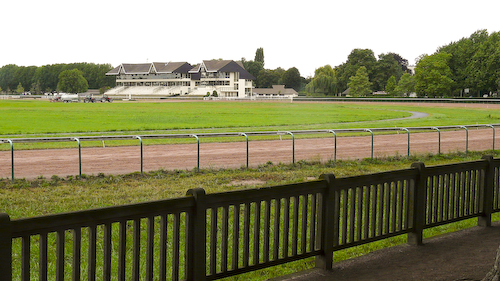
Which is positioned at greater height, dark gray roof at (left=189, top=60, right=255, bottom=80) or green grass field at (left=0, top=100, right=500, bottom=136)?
dark gray roof at (left=189, top=60, right=255, bottom=80)

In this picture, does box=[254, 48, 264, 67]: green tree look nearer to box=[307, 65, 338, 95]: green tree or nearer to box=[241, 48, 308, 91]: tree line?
box=[241, 48, 308, 91]: tree line

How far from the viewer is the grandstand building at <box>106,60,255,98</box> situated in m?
142

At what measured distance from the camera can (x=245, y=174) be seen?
15117mm

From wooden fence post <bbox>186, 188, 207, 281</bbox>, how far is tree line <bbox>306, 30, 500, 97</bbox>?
97.5 m

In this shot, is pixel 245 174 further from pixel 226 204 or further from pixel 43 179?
pixel 226 204

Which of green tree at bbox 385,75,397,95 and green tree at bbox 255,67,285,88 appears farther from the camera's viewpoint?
green tree at bbox 255,67,285,88

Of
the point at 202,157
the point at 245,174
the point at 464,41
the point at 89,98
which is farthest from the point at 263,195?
the point at 464,41

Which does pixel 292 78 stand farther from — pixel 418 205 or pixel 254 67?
pixel 418 205

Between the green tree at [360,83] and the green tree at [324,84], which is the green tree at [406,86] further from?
the green tree at [324,84]

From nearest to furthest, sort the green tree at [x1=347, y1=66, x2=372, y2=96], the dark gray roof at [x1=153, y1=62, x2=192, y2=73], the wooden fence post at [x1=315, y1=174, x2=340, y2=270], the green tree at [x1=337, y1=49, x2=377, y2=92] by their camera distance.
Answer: the wooden fence post at [x1=315, y1=174, x2=340, y2=270] → the green tree at [x1=347, y1=66, x2=372, y2=96] → the green tree at [x1=337, y1=49, x2=377, y2=92] → the dark gray roof at [x1=153, y1=62, x2=192, y2=73]

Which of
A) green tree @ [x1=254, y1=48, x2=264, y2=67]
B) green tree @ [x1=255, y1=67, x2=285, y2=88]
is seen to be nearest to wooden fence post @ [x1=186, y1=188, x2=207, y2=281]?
green tree @ [x1=255, y1=67, x2=285, y2=88]

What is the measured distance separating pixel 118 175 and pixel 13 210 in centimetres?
465

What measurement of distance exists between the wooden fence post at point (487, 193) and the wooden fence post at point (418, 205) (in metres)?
1.47

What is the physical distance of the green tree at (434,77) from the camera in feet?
315
